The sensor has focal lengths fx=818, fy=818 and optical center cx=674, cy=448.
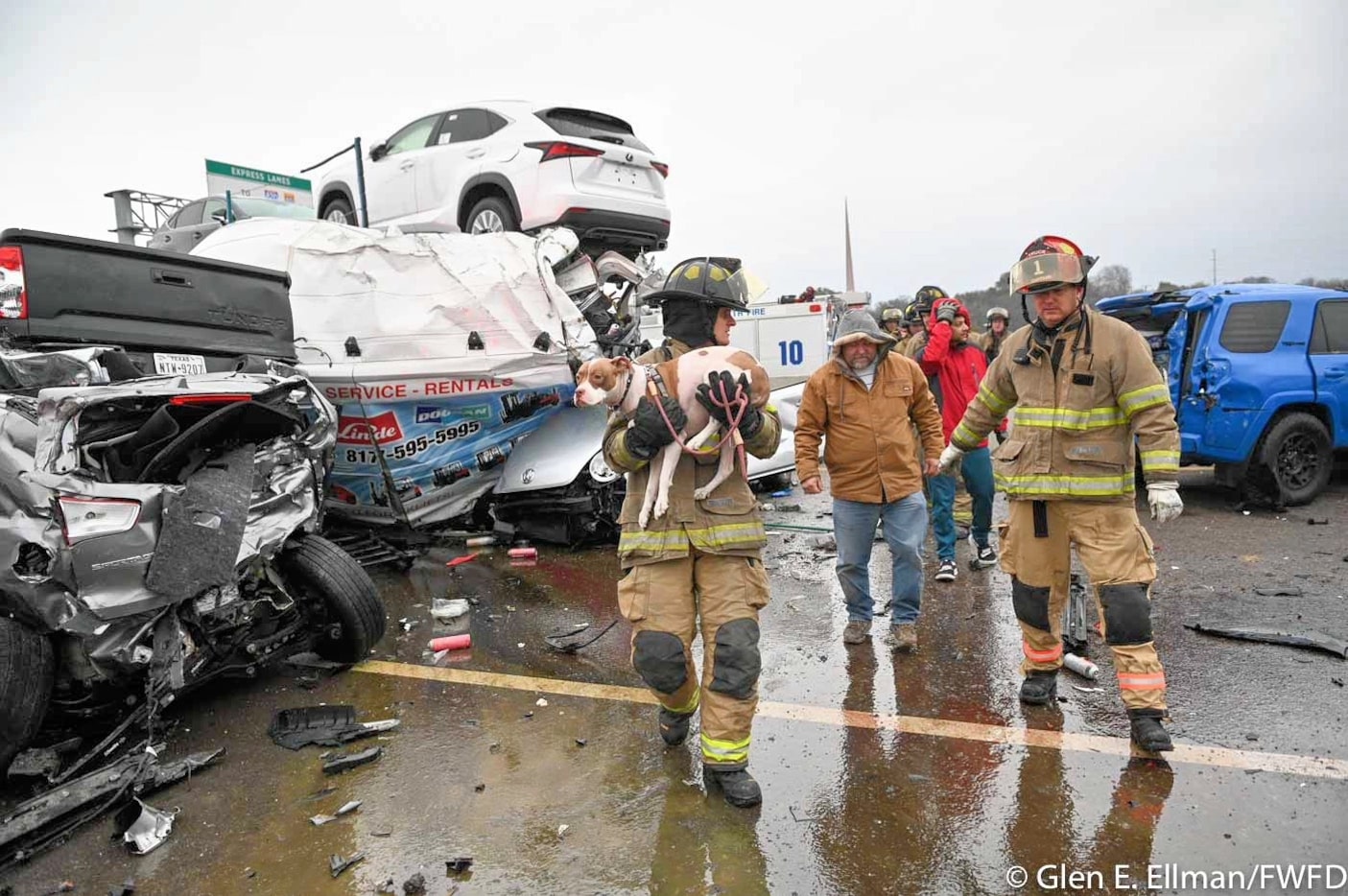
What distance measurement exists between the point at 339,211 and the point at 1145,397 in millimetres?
8850

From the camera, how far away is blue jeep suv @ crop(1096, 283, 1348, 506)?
658cm

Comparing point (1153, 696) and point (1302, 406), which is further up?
point (1302, 406)

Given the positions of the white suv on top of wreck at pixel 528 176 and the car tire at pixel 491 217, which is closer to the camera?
the white suv on top of wreck at pixel 528 176

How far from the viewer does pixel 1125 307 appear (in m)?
7.44

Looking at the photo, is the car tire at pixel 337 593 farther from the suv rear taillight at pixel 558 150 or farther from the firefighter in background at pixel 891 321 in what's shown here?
the firefighter in background at pixel 891 321

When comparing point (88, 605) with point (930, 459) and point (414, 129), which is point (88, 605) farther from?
point (414, 129)

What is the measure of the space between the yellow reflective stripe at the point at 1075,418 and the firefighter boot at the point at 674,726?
1783mm

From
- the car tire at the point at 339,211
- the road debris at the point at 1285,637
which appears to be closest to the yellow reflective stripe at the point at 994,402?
the road debris at the point at 1285,637

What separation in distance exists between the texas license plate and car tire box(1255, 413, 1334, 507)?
25.0 feet

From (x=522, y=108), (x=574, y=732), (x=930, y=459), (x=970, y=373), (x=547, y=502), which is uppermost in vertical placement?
(x=522, y=108)

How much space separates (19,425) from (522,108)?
5576 mm

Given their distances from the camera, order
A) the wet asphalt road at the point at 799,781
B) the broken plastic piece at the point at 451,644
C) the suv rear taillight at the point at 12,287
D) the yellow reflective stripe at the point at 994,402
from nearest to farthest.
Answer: the wet asphalt road at the point at 799,781 < the yellow reflective stripe at the point at 994,402 < the suv rear taillight at the point at 12,287 < the broken plastic piece at the point at 451,644

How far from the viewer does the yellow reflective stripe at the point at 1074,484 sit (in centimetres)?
306

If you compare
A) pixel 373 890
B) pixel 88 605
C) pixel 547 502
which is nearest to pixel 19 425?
pixel 88 605
